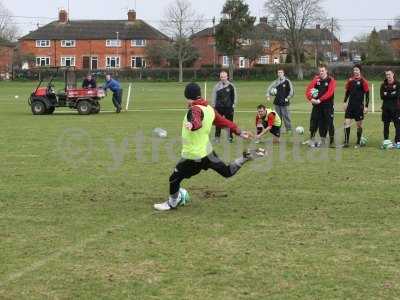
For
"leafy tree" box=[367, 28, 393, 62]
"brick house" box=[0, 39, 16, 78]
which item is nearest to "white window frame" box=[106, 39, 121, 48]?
"brick house" box=[0, 39, 16, 78]

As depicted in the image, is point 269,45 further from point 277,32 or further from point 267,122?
point 267,122

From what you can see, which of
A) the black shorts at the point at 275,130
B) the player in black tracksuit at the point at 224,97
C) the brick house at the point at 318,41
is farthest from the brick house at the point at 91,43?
the black shorts at the point at 275,130

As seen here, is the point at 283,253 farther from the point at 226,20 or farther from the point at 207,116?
the point at 226,20

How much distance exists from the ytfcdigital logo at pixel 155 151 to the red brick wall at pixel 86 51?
82051 mm

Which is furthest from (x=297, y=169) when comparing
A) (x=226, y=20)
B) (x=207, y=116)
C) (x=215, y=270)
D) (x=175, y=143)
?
(x=226, y=20)

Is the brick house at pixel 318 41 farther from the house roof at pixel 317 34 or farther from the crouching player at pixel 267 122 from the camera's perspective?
the crouching player at pixel 267 122

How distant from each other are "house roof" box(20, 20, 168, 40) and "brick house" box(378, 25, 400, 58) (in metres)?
35.8

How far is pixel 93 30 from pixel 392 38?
4974 centimetres

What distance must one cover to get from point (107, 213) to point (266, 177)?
11.5 feet

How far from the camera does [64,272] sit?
5.78m

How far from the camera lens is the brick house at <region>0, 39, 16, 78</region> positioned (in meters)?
88.1

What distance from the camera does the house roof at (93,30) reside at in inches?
3873

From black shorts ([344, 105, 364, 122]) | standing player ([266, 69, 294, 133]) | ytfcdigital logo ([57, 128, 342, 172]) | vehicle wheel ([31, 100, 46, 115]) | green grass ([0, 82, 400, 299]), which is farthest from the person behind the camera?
vehicle wheel ([31, 100, 46, 115])

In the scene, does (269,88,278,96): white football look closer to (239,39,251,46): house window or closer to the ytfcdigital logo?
the ytfcdigital logo
